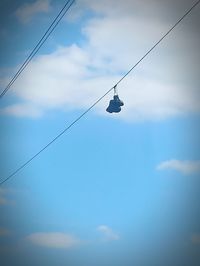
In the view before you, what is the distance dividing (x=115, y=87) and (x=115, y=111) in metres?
0.92

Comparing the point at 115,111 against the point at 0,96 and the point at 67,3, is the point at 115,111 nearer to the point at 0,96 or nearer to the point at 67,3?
the point at 67,3

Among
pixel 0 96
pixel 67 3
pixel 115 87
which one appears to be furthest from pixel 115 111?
pixel 0 96

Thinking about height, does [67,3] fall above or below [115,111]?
above

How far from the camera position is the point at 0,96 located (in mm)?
10453

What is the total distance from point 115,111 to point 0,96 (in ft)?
11.6

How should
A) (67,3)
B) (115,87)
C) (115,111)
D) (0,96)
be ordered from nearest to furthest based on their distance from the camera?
(67,3)
(115,87)
(115,111)
(0,96)

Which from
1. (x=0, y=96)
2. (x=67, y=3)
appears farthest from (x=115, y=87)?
(x=0, y=96)

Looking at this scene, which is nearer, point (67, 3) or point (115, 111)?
point (67, 3)

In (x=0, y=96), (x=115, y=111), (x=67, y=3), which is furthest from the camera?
(x=0, y=96)

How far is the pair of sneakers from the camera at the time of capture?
8.75 m

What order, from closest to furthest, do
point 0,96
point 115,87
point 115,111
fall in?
point 115,87, point 115,111, point 0,96

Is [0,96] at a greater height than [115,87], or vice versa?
[0,96]

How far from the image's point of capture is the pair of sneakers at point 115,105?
8.75 meters

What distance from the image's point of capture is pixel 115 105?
8.79 m
